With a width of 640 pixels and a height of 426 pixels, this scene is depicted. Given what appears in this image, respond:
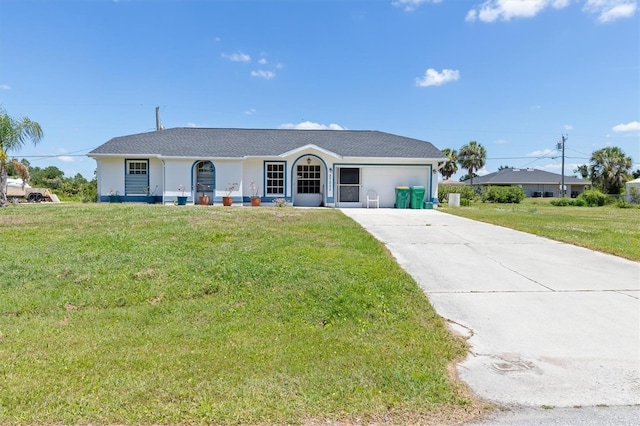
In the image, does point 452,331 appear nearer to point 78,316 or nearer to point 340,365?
point 340,365

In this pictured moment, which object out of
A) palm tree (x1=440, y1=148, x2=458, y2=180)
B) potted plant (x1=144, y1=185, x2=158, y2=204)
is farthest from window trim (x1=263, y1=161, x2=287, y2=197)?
palm tree (x1=440, y1=148, x2=458, y2=180)

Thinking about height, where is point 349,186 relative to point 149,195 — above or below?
above

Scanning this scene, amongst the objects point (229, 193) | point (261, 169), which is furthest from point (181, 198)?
point (261, 169)

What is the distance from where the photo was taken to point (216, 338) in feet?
12.2

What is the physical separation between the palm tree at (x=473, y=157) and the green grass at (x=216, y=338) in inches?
1813

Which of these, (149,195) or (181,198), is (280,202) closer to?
(181,198)

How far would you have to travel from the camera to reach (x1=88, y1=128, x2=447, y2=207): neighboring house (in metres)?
19.1

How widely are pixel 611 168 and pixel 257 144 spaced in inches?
1501

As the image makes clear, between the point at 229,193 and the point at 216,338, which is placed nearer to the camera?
the point at 216,338

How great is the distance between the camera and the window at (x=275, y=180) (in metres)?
19.8

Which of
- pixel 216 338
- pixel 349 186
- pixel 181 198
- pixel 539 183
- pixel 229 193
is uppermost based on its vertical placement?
pixel 539 183

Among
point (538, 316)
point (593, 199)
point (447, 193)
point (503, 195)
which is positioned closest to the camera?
point (538, 316)

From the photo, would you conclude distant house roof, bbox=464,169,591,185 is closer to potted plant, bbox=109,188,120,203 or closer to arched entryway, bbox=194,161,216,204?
arched entryway, bbox=194,161,216,204

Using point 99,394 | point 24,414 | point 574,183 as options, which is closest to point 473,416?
point 99,394
